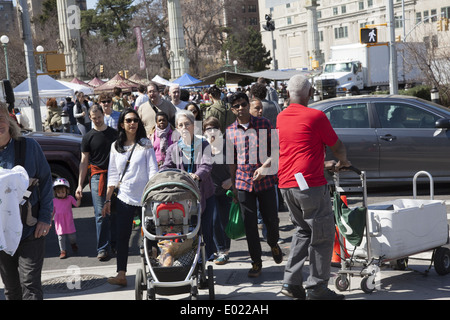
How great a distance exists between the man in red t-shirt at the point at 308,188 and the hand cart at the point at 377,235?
0.32m

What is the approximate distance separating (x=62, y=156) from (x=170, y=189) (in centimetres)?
617

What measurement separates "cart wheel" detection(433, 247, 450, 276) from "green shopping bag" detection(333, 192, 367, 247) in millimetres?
983

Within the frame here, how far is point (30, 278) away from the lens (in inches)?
188

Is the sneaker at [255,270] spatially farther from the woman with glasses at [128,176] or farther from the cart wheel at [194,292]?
the cart wheel at [194,292]

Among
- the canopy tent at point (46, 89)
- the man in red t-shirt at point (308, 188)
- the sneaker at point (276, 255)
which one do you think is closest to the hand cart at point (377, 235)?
the man in red t-shirt at point (308, 188)

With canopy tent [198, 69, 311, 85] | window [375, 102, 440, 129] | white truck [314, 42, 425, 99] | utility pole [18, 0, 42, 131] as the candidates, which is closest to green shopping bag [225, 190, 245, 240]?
window [375, 102, 440, 129]

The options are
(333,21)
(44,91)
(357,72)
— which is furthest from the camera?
(333,21)

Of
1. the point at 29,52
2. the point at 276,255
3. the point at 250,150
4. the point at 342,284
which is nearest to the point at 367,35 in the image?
the point at 29,52

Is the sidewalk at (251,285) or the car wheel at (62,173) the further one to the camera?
the car wheel at (62,173)

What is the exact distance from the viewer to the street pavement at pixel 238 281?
236 inches

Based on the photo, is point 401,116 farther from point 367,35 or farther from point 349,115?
point 367,35

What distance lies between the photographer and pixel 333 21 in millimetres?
105125

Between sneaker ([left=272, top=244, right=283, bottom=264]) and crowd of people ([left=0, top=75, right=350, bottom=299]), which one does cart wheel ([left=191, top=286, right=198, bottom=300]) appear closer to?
crowd of people ([left=0, top=75, right=350, bottom=299])

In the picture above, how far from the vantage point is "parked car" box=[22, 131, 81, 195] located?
447 inches
